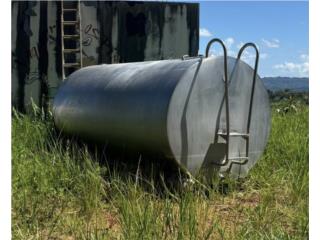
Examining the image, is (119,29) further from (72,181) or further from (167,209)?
(167,209)

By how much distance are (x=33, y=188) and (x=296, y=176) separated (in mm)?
2295

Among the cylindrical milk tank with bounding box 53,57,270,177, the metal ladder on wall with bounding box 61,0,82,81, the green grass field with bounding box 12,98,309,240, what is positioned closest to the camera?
the green grass field with bounding box 12,98,309,240

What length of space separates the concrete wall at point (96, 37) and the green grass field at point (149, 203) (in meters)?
3.66

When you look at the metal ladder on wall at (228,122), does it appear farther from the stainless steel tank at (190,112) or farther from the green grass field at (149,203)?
the green grass field at (149,203)

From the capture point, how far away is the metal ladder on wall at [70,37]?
29.5 ft

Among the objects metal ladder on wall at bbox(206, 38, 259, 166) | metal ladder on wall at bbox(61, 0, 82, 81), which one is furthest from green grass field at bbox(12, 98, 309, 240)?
metal ladder on wall at bbox(61, 0, 82, 81)

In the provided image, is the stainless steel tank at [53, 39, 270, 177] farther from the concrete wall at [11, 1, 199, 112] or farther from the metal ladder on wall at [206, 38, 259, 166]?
the concrete wall at [11, 1, 199, 112]

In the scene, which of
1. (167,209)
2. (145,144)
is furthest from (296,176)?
(167,209)

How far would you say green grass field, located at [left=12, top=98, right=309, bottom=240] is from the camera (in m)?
2.99

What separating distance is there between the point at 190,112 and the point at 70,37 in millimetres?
5407

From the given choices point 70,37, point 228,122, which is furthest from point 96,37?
point 228,122

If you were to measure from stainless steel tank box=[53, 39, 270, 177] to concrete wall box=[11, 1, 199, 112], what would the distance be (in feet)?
13.8

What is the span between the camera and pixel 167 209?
9.83 feet

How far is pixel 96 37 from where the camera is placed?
9.29 meters
